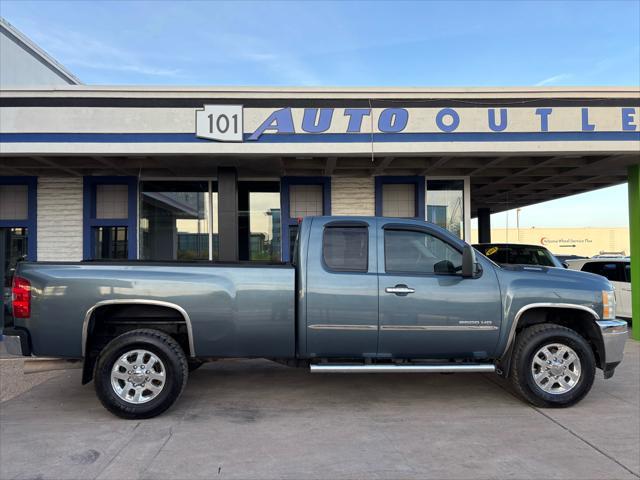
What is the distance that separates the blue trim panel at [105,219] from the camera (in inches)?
373

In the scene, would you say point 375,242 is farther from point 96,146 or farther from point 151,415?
point 96,146

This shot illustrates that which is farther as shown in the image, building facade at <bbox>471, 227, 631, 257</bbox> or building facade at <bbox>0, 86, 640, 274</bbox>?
building facade at <bbox>471, 227, 631, 257</bbox>

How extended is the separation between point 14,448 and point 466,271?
447cm

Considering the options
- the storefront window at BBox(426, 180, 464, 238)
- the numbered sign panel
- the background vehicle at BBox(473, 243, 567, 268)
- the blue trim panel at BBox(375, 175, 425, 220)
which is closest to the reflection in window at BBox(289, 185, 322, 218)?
the blue trim panel at BBox(375, 175, 425, 220)

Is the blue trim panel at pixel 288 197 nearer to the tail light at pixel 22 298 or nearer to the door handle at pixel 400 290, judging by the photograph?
the door handle at pixel 400 290

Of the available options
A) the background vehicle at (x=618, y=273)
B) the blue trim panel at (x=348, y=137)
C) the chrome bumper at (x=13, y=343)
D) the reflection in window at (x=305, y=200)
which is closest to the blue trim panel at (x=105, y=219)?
the blue trim panel at (x=348, y=137)

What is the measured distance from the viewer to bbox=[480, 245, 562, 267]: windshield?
400 inches

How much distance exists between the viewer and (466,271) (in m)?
5.02

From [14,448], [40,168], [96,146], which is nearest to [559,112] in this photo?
[96,146]

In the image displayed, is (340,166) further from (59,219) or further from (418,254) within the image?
(59,219)

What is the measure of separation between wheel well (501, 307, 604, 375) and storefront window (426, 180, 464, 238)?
15.2 feet

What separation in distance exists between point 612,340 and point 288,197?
20.4 feet

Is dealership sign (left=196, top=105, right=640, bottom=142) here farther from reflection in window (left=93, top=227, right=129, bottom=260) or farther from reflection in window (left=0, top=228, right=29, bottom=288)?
reflection in window (left=0, top=228, right=29, bottom=288)

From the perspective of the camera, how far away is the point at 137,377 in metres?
4.92
